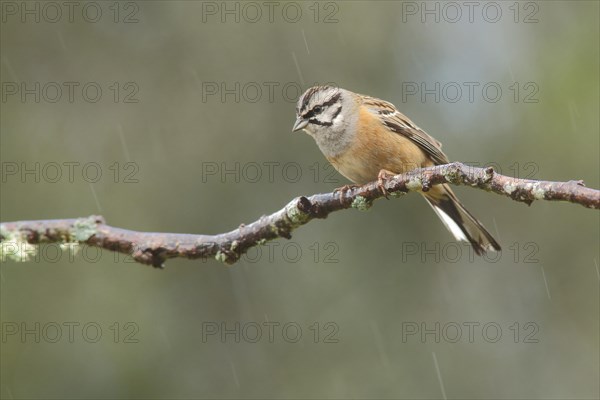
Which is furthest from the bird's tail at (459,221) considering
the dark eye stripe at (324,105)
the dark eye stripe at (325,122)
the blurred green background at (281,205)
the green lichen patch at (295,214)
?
the blurred green background at (281,205)

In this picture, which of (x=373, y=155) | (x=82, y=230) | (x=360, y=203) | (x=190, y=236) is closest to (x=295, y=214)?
(x=360, y=203)

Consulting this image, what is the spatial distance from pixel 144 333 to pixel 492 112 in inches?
179

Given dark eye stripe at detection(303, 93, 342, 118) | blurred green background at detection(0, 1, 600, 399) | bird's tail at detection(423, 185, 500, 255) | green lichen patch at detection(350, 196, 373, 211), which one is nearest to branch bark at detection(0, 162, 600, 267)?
green lichen patch at detection(350, 196, 373, 211)

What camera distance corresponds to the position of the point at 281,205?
862cm

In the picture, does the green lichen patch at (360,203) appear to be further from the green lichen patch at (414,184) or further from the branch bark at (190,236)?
the green lichen patch at (414,184)

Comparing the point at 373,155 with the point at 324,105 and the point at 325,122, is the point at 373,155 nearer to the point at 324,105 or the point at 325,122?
the point at 325,122

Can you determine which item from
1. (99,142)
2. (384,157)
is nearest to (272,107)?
(99,142)

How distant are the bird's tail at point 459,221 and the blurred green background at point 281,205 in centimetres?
241

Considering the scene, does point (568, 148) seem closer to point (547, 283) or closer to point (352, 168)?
point (547, 283)

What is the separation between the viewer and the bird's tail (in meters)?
5.53

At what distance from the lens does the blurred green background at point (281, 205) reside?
27.2 ft

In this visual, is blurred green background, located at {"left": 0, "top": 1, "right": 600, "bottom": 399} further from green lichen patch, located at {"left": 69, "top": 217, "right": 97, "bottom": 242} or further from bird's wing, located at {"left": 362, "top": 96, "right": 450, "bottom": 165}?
green lichen patch, located at {"left": 69, "top": 217, "right": 97, "bottom": 242}

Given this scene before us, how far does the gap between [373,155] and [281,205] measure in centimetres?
291

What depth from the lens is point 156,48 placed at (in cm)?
947
